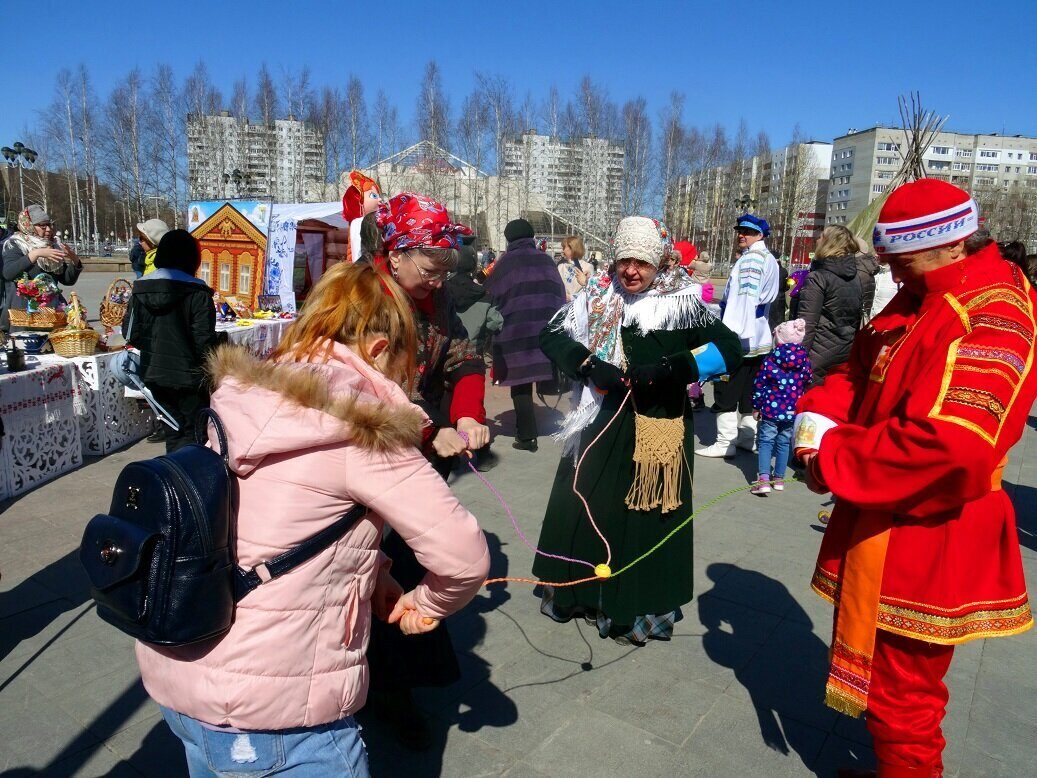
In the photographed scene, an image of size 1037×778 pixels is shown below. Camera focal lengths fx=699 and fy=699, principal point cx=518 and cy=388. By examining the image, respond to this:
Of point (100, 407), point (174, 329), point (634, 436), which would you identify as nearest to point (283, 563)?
point (634, 436)

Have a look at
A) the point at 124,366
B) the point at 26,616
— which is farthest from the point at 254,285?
the point at 26,616

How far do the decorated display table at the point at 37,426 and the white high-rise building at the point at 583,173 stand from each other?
1274 inches

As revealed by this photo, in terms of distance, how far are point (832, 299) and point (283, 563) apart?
5793mm

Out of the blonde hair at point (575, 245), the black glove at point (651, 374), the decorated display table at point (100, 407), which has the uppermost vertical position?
the blonde hair at point (575, 245)

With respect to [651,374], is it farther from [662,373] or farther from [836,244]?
[836,244]


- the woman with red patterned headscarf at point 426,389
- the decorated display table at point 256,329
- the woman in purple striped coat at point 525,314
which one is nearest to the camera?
the woman with red patterned headscarf at point 426,389

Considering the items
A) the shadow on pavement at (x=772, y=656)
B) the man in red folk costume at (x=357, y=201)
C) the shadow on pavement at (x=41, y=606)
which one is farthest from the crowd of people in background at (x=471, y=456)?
the shadow on pavement at (x=41, y=606)

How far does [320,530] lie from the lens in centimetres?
136

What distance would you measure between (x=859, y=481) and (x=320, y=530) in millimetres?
1326

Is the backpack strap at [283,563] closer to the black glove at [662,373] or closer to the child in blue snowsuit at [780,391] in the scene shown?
the black glove at [662,373]

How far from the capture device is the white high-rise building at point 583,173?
38344 mm

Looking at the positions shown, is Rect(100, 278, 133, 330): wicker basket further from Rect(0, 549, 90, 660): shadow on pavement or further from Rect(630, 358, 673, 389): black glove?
Rect(630, 358, 673, 389): black glove

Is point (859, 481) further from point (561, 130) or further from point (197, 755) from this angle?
point (561, 130)

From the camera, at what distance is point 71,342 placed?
18.8 ft
